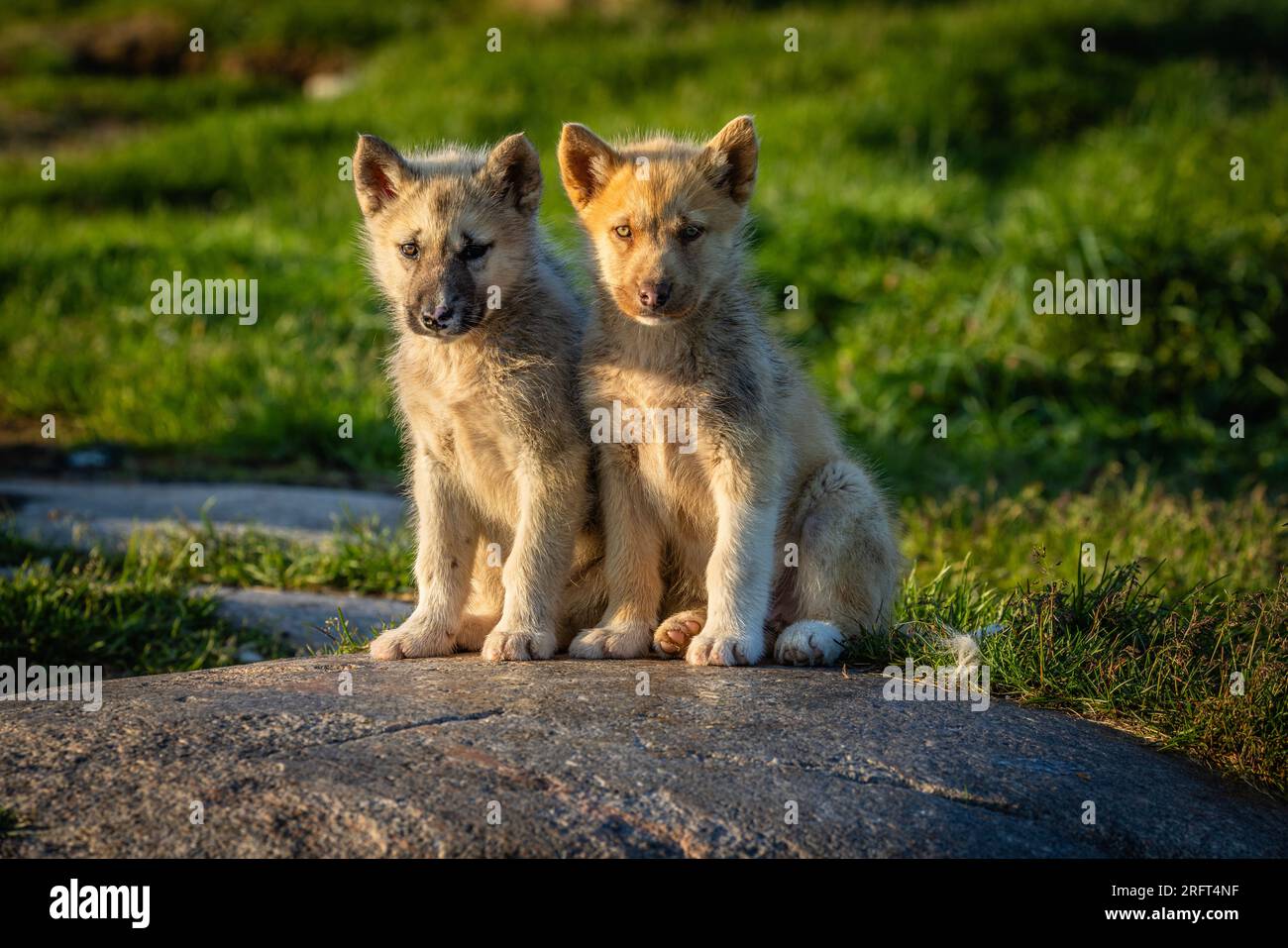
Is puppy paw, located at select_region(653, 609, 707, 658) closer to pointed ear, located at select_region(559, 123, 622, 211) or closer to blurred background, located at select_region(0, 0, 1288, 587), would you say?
blurred background, located at select_region(0, 0, 1288, 587)

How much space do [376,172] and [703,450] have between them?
1.60 meters

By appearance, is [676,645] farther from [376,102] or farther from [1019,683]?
[376,102]

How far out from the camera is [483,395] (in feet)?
16.5

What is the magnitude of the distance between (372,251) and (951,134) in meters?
9.51

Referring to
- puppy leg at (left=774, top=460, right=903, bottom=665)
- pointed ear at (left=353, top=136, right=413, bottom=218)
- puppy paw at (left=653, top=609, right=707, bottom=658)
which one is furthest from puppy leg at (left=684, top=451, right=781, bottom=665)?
pointed ear at (left=353, top=136, right=413, bottom=218)

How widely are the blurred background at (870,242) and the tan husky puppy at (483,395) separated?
1.08 m

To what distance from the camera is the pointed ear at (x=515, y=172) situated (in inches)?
201

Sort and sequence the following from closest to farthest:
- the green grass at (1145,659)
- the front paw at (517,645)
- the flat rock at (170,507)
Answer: the green grass at (1145,659)
the front paw at (517,645)
the flat rock at (170,507)

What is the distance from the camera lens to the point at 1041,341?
1015 centimetres

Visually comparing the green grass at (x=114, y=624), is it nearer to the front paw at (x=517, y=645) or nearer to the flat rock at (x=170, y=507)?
the flat rock at (x=170, y=507)

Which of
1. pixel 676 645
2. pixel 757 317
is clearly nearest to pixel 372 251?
pixel 757 317

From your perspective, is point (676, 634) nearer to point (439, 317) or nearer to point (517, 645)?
point (517, 645)

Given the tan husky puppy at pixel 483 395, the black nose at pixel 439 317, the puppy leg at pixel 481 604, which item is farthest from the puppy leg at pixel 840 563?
the black nose at pixel 439 317

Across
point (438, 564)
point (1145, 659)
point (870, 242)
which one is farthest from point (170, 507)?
point (870, 242)
